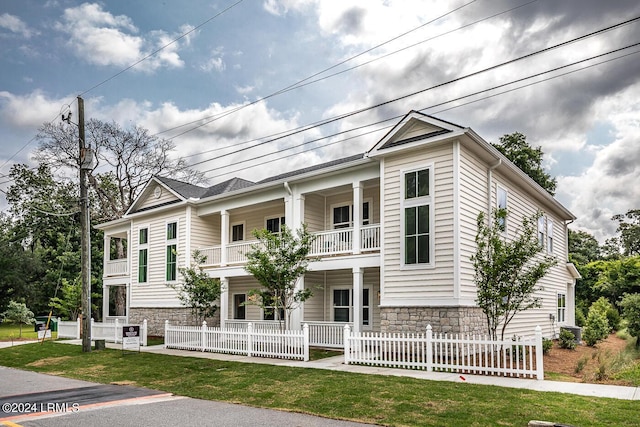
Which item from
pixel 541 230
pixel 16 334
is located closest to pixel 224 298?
pixel 541 230

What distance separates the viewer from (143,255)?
26.5 metres

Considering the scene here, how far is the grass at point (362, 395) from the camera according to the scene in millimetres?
8211

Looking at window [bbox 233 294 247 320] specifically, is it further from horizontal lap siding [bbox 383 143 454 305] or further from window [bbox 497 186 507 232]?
window [bbox 497 186 507 232]

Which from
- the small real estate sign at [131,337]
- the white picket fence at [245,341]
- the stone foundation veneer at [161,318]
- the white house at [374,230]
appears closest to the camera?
the white house at [374,230]

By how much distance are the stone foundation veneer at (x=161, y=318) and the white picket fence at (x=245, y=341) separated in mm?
1973

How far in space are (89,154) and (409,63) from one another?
11904mm

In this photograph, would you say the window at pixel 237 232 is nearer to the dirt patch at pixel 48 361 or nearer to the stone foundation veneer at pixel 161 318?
the stone foundation veneer at pixel 161 318

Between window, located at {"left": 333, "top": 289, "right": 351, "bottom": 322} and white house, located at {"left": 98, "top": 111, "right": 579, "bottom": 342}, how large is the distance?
49 millimetres

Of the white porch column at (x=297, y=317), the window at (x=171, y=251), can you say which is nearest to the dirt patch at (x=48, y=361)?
the window at (x=171, y=251)

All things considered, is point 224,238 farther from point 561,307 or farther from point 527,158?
point 527,158

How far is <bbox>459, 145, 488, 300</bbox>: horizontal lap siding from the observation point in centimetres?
1524

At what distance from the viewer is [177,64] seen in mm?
22141

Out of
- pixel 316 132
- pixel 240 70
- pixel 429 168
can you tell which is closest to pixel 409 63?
pixel 429 168

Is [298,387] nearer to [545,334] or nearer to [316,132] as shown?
[316,132]
